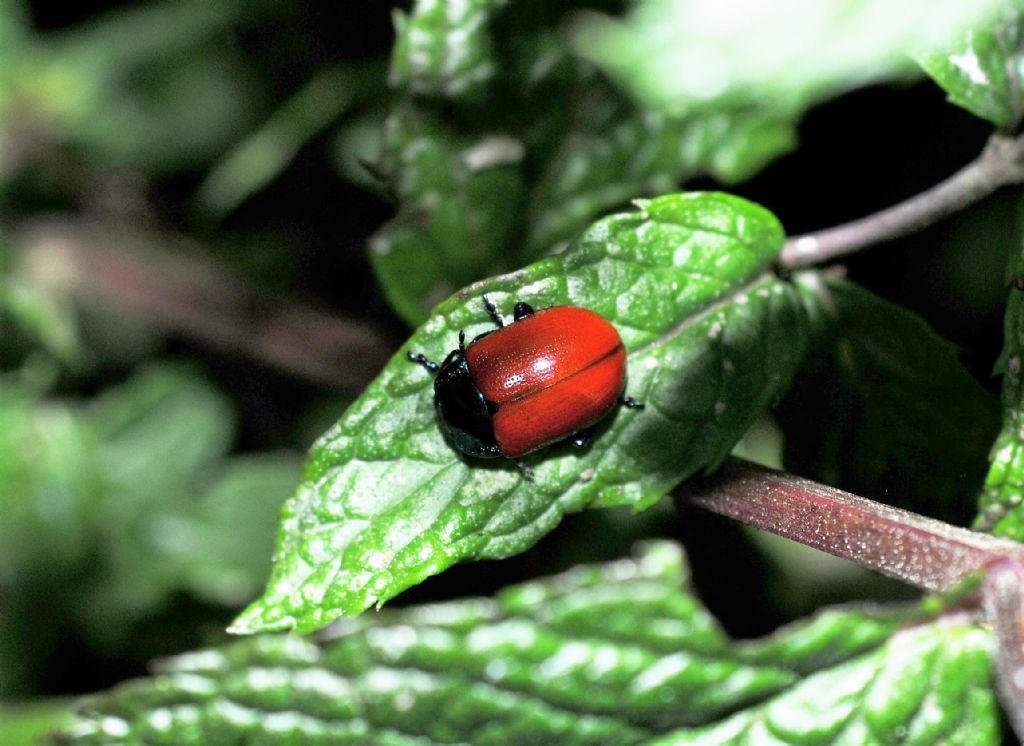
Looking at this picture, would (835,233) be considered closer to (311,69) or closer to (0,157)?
(311,69)

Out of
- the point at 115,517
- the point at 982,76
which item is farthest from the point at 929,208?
the point at 115,517

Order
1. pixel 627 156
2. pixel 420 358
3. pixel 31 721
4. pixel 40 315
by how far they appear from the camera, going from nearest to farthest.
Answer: pixel 420 358 < pixel 627 156 < pixel 31 721 < pixel 40 315

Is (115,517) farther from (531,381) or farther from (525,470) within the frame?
(525,470)

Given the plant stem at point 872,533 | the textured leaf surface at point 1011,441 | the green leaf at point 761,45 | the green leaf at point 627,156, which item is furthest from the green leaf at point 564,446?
the green leaf at point 627,156

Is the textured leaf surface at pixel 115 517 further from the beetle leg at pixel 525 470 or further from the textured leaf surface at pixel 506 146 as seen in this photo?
the beetle leg at pixel 525 470

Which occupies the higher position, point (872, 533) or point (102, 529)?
point (872, 533)

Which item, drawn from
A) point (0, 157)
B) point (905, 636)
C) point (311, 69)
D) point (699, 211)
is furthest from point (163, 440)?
point (905, 636)

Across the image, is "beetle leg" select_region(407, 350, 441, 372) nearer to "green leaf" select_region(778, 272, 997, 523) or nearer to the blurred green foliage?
"green leaf" select_region(778, 272, 997, 523)
